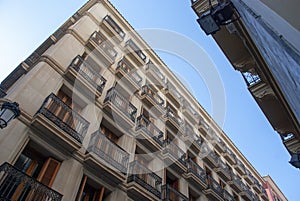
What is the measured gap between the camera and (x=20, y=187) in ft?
22.8

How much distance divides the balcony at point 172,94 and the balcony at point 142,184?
785 cm

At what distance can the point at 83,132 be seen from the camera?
9.39m

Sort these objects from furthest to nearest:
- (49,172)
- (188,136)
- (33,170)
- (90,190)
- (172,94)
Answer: (172,94)
(188,136)
(90,190)
(49,172)
(33,170)

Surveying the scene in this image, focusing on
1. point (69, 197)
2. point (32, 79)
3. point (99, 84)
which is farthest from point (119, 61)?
point (69, 197)

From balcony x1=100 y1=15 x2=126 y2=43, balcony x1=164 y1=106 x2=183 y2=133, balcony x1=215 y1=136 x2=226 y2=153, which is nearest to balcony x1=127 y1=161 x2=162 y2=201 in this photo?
balcony x1=164 y1=106 x2=183 y2=133

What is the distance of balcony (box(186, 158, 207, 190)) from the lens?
45.2 feet

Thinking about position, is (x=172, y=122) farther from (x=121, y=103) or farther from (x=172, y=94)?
(x=121, y=103)

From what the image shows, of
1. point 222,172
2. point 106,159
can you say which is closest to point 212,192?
point 222,172

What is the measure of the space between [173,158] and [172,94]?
6.35 metres

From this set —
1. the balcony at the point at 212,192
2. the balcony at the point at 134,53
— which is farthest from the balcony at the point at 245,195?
the balcony at the point at 134,53

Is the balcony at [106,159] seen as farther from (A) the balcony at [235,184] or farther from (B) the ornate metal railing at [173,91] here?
(A) the balcony at [235,184]

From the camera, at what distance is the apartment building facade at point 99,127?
8.05 m

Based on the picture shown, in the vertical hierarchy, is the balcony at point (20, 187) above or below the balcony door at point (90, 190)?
below

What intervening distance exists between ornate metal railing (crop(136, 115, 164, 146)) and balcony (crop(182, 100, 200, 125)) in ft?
19.2
